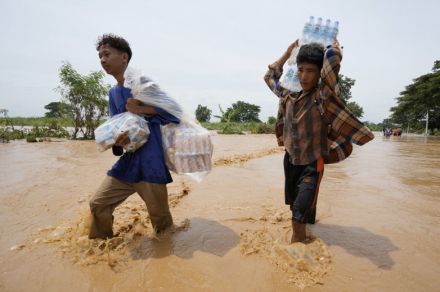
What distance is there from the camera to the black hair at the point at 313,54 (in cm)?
225

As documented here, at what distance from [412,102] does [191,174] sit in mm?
34559

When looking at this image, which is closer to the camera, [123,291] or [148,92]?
[123,291]

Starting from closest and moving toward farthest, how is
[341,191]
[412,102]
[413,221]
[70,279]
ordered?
[70,279]
[413,221]
[341,191]
[412,102]

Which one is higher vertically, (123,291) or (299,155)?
(299,155)

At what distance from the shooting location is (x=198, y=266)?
85.3 inches

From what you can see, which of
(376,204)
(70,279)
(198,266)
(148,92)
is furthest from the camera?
(376,204)

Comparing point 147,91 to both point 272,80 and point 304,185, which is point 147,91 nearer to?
point 272,80

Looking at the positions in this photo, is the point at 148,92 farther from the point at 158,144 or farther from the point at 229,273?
the point at 229,273

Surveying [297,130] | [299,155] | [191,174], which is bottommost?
[191,174]

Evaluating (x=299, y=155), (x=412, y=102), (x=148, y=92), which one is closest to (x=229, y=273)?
(x=299, y=155)

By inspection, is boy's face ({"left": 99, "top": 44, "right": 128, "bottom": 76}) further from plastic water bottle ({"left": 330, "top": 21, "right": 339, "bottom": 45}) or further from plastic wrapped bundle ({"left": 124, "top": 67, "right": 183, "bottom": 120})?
plastic water bottle ({"left": 330, "top": 21, "right": 339, "bottom": 45})

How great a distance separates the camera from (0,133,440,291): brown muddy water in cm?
197

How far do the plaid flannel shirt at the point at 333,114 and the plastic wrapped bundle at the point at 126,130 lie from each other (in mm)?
1147

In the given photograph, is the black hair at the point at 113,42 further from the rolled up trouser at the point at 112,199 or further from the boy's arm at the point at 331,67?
the boy's arm at the point at 331,67
